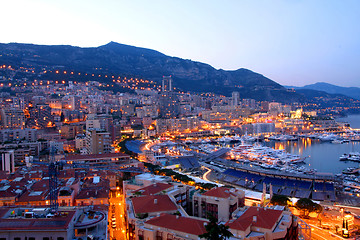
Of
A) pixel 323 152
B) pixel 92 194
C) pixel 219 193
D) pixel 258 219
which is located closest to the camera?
pixel 258 219

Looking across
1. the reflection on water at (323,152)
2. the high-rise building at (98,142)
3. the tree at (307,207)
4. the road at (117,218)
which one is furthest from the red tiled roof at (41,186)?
the reflection on water at (323,152)

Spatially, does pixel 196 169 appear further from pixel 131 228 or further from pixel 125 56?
pixel 125 56

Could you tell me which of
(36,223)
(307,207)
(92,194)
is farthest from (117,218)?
(307,207)

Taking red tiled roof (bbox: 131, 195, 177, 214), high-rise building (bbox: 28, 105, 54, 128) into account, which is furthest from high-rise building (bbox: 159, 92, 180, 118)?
red tiled roof (bbox: 131, 195, 177, 214)

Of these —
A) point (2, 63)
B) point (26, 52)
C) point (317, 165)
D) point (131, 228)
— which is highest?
point (26, 52)

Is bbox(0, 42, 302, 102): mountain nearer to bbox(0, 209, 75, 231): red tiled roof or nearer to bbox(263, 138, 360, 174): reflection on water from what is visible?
bbox(263, 138, 360, 174): reflection on water

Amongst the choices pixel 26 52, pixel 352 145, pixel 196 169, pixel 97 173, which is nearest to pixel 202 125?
pixel 352 145

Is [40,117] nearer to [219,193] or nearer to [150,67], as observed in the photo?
[219,193]
